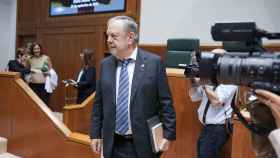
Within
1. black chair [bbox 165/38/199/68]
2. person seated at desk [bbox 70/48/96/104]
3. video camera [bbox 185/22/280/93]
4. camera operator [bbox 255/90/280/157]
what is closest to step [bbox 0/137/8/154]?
person seated at desk [bbox 70/48/96/104]

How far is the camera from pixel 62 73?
6387mm

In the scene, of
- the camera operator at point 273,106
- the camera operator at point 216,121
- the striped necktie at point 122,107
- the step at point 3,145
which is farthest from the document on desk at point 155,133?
the step at point 3,145

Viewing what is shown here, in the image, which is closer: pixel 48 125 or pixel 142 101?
pixel 142 101

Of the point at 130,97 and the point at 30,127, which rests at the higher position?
the point at 130,97

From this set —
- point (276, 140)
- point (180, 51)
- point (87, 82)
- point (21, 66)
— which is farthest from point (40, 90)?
point (276, 140)

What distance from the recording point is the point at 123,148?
5.46 ft

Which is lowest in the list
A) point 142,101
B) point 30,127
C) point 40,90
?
point 30,127

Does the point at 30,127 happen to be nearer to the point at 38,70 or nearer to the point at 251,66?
the point at 38,70

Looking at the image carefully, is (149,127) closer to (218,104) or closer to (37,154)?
(218,104)

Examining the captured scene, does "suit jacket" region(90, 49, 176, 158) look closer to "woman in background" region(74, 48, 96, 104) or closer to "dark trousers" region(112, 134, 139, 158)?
"dark trousers" region(112, 134, 139, 158)

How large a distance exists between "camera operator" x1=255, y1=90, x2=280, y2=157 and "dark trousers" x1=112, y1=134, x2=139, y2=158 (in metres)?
0.93

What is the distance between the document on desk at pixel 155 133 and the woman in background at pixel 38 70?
126 inches

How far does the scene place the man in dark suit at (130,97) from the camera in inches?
64.0

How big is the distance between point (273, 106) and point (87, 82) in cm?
339
